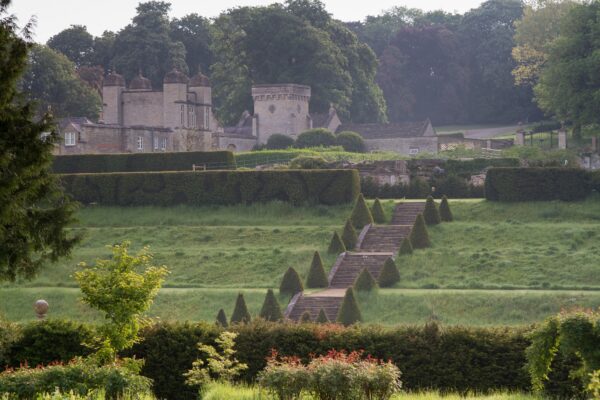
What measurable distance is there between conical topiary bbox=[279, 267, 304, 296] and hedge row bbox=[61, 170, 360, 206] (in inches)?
560

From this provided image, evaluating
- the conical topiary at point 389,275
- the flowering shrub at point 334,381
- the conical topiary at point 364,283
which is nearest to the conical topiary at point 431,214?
the conical topiary at point 389,275

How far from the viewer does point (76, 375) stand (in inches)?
870

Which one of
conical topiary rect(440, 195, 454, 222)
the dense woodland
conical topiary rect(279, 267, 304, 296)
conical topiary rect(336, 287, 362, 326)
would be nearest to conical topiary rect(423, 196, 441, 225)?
conical topiary rect(440, 195, 454, 222)

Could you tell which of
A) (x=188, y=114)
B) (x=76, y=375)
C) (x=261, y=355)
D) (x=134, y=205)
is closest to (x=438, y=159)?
(x=134, y=205)

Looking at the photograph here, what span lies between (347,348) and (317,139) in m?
57.8

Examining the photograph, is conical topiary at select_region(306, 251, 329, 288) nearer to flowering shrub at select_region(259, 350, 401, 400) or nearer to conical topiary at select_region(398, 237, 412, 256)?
conical topiary at select_region(398, 237, 412, 256)

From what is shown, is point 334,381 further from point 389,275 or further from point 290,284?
point 389,275

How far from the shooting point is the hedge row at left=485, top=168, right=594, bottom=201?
59.4 m

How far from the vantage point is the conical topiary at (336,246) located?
53156 mm

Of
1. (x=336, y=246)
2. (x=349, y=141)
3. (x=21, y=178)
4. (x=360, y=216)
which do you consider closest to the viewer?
(x=21, y=178)

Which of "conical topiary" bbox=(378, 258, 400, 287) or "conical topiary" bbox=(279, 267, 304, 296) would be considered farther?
"conical topiary" bbox=(378, 258, 400, 287)

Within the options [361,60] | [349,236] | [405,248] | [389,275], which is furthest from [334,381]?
[361,60]

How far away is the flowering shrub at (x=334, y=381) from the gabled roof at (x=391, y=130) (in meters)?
68.2

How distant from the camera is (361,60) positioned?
325ft
